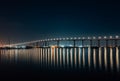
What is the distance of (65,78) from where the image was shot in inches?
940

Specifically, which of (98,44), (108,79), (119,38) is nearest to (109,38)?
(119,38)

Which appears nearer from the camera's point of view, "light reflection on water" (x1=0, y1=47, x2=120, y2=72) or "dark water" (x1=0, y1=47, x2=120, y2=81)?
"dark water" (x1=0, y1=47, x2=120, y2=81)

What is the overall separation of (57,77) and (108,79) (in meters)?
4.73

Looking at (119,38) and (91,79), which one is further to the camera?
(119,38)

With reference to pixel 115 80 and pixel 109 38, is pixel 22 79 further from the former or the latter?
pixel 109 38

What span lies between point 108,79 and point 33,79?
6.76 m

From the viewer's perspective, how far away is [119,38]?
306ft

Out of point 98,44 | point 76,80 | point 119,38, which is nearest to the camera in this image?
point 76,80

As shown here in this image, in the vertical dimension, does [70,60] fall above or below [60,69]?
above

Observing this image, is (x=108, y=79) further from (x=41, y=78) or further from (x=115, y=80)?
(x=41, y=78)

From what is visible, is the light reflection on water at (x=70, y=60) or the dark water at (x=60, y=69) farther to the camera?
the light reflection on water at (x=70, y=60)

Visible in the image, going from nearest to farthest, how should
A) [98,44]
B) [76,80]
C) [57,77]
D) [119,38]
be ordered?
[76,80]
[57,77]
[119,38]
[98,44]

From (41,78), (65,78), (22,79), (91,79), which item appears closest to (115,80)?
(91,79)

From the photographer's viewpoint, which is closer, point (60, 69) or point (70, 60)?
point (60, 69)
